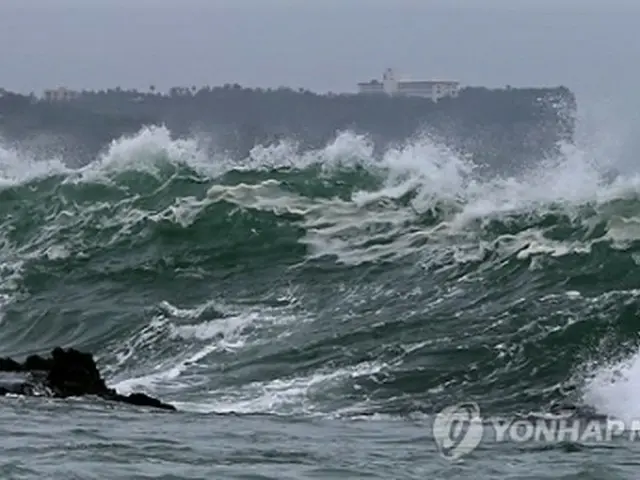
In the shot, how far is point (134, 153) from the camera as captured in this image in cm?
3209

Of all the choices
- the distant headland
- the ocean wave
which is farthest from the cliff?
the ocean wave

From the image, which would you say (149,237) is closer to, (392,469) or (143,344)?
(143,344)

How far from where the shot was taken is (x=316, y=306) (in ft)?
70.4

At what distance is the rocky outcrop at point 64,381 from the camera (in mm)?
15117

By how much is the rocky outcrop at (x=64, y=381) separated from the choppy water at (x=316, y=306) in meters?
0.43

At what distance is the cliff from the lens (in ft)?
217

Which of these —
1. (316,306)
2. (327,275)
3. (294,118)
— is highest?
(294,118)

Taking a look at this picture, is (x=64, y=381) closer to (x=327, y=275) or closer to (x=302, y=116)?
(x=327, y=275)

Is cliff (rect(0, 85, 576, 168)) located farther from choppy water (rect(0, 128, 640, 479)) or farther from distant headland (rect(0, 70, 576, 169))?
choppy water (rect(0, 128, 640, 479))

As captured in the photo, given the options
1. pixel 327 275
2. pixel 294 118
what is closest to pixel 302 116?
pixel 294 118

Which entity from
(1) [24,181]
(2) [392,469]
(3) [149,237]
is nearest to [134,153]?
(1) [24,181]

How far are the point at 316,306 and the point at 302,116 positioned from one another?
2884 inches

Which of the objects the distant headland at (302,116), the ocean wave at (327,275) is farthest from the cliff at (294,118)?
the ocean wave at (327,275)

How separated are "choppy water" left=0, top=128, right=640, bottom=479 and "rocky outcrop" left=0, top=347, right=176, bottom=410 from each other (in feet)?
1.41
